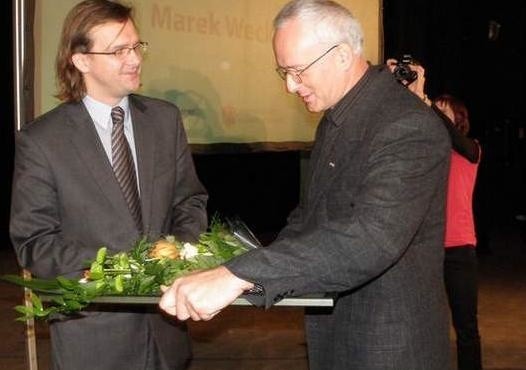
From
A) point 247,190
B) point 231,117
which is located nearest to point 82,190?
point 231,117

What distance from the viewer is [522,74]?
22.7 meters

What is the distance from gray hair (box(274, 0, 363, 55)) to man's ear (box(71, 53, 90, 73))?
3.43 feet

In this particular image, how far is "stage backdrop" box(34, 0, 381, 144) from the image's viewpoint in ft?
14.9

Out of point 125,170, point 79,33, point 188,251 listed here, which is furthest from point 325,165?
point 79,33

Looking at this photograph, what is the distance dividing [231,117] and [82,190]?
2.59 meters

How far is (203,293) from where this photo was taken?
194 centimetres

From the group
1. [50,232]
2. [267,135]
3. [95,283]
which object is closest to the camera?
[95,283]

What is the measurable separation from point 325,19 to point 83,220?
1175 mm

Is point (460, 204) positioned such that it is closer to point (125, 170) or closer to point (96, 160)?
point (125, 170)

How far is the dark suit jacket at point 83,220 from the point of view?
2863mm

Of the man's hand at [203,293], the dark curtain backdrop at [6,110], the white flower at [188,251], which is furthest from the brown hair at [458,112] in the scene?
the dark curtain backdrop at [6,110]

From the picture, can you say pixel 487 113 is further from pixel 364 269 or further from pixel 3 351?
pixel 364 269

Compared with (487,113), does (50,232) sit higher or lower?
higher

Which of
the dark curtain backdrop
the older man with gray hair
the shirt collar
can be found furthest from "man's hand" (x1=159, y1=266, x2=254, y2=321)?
the dark curtain backdrop
